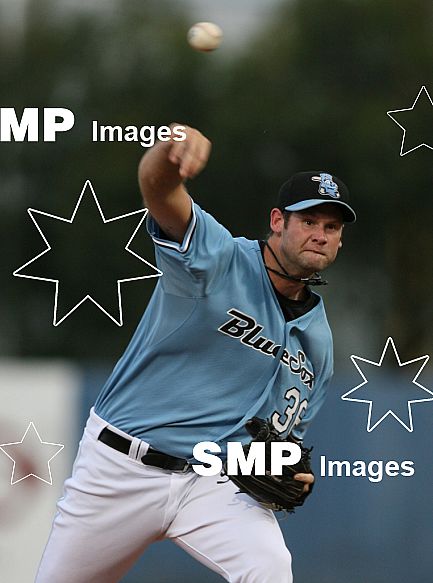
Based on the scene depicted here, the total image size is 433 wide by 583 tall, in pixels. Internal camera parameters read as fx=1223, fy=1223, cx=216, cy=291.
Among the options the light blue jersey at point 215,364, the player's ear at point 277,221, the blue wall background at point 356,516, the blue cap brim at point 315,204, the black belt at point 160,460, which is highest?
the blue cap brim at point 315,204

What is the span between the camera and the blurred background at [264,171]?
18.9 ft

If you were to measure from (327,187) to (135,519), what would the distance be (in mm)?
1086

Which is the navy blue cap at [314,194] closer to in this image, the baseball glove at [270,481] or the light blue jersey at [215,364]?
the light blue jersey at [215,364]

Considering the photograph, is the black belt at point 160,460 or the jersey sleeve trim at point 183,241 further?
the black belt at point 160,460

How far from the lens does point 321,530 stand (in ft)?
18.8

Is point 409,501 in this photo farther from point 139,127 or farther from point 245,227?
point 139,127

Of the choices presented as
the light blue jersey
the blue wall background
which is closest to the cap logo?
the light blue jersey

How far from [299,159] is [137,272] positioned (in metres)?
0.99

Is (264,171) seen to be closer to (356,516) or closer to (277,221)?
(356,516)

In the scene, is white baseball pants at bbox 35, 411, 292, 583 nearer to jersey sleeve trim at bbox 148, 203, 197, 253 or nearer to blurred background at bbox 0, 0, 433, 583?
jersey sleeve trim at bbox 148, 203, 197, 253

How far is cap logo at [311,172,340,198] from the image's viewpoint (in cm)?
350

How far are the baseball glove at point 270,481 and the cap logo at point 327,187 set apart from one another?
0.67 meters

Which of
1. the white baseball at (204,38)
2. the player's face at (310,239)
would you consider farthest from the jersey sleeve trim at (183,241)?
the white baseball at (204,38)

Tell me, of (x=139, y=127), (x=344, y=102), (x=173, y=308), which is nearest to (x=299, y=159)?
(x=344, y=102)
